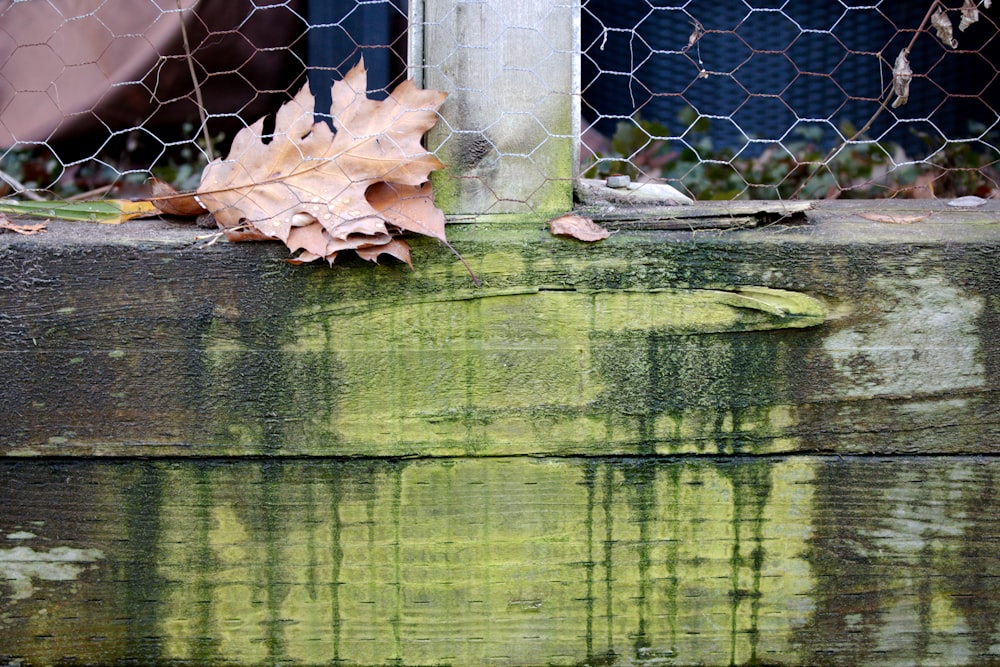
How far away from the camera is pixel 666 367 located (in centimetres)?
108

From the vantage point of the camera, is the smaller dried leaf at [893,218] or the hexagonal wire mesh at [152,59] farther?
the hexagonal wire mesh at [152,59]

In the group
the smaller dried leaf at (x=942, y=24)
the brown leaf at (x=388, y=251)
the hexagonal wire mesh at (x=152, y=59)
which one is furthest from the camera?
the hexagonal wire mesh at (x=152, y=59)

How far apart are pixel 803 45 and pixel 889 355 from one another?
7.18 feet

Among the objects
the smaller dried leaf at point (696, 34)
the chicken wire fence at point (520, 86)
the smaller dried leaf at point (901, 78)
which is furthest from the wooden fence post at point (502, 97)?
the smaller dried leaf at point (901, 78)

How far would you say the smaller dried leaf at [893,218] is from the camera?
43.9 inches

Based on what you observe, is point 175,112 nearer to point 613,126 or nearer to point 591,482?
point 591,482

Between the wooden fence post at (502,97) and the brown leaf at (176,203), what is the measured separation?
302mm

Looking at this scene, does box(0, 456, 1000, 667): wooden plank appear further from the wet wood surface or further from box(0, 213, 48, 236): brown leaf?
box(0, 213, 48, 236): brown leaf

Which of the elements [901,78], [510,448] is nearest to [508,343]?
[510,448]

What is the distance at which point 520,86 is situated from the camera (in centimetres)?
108

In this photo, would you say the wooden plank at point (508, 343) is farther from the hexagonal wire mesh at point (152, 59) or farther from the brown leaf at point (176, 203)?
the hexagonal wire mesh at point (152, 59)

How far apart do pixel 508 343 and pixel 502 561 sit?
0.88ft

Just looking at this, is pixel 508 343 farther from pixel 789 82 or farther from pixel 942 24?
pixel 789 82

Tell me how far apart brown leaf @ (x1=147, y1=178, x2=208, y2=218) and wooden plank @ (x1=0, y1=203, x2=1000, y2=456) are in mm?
62
